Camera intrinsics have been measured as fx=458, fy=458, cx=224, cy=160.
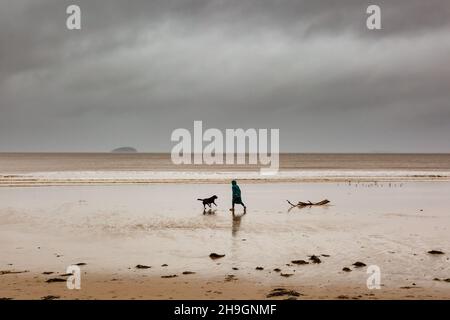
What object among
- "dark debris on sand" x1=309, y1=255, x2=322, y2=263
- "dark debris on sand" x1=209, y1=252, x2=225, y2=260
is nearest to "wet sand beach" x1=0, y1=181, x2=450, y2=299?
"dark debris on sand" x1=309, y1=255, x2=322, y2=263

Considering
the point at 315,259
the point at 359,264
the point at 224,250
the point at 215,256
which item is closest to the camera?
the point at 359,264

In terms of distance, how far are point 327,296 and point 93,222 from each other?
13028mm

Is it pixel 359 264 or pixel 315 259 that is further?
pixel 315 259

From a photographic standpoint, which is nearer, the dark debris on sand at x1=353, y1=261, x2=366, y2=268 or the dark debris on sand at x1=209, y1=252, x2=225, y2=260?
the dark debris on sand at x1=353, y1=261, x2=366, y2=268

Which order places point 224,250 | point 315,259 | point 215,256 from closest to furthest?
point 315,259 → point 215,256 → point 224,250

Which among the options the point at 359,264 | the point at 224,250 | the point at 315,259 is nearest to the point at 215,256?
the point at 224,250

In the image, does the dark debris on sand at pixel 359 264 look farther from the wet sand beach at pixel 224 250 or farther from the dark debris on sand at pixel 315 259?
the dark debris on sand at pixel 315 259

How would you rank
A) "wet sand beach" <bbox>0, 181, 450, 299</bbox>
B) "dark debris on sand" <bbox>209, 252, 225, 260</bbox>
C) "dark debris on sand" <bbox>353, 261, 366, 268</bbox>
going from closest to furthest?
"wet sand beach" <bbox>0, 181, 450, 299</bbox> → "dark debris on sand" <bbox>353, 261, 366, 268</bbox> → "dark debris on sand" <bbox>209, 252, 225, 260</bbox>

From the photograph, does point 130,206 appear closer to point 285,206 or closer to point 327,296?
point 285,206

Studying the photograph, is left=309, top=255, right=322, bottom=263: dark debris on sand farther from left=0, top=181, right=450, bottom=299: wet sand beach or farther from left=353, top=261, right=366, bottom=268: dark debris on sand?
left=353, top=261, right=366, bottom=268: dark debris on sand

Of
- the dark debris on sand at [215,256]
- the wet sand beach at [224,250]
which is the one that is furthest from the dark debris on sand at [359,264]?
the dark debris on sand at [215,256]

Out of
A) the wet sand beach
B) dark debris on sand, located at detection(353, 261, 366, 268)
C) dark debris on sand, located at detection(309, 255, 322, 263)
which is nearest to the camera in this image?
the wet sand beach

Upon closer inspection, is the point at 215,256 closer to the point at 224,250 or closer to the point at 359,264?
the point at 224,250
